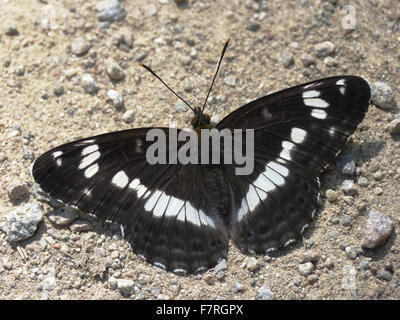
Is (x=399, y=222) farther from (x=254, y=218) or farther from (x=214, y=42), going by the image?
(x=214, y=42)

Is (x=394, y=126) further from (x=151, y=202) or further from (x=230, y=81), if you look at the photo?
(x=151, y=202)

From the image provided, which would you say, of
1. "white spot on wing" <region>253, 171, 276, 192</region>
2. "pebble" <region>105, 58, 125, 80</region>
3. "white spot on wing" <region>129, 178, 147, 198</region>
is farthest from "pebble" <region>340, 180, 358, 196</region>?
"pebble" <region>105, 58, 125, 80</region>

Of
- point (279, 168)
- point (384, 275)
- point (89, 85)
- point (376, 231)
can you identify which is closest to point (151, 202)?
point (279, 168)

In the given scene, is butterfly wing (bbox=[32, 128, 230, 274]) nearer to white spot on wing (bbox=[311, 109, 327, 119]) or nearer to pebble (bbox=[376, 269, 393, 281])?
white spot on wing (bbox=[311, 109, 327, 119])

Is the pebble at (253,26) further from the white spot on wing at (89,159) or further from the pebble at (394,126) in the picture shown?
the white spot on wing at (89,159)
